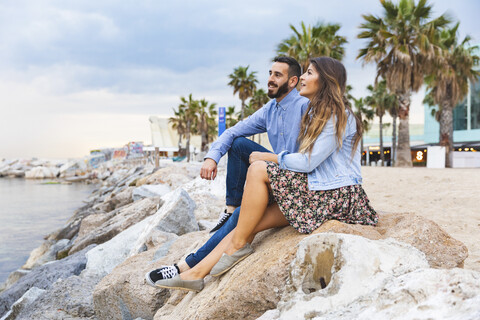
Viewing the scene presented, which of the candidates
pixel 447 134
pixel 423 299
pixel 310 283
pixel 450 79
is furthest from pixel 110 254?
pixel 450 79

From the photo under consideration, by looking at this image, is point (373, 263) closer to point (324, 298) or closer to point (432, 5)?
point (324, 298)

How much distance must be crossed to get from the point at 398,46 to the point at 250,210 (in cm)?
1901

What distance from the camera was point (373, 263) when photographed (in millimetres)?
1898

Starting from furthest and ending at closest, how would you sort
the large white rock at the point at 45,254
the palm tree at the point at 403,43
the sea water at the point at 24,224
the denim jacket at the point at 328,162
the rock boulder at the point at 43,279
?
1. the palm tree at the point at 403,43
2. the sea water at the point at 24,224
3. the large white rock at the point at 45,254
4. the rock boulder at the point at 43,279
5. the denim jacket at the point at 328,162

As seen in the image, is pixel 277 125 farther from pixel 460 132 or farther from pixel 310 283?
pixel 460 132

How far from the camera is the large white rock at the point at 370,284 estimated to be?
1.44 metres

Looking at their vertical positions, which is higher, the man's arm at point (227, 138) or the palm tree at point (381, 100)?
the palm tree at point (381, 100)

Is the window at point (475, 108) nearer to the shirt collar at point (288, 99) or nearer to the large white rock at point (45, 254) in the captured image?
the large white rock at point (45, 254)

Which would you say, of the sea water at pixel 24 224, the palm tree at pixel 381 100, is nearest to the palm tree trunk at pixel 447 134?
the palm tree at pixel 381 100

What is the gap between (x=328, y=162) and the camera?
8.45 feet

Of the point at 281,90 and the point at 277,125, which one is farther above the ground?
the point at 281,90

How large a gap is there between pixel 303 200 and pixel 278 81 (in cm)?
108

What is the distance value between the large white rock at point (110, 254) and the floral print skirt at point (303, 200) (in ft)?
11.2

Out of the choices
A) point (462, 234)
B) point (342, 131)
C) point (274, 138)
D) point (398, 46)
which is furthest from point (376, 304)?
point (398, 46)
